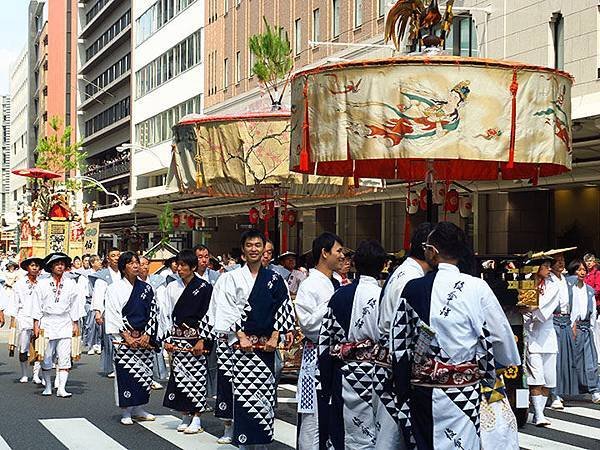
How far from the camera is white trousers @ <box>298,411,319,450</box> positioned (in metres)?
7.99

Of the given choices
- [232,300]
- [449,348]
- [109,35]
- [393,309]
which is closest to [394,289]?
[393,309]

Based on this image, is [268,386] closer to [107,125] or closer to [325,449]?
[325,449]

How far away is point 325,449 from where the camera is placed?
7805mm

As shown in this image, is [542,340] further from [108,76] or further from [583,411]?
[108,76]

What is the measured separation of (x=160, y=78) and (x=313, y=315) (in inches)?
1941

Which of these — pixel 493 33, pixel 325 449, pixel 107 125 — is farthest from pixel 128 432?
pixel 107 125

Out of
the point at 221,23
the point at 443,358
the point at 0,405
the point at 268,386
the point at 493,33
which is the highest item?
the point at 221,23

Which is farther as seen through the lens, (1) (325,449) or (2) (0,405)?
(2) (0,405)

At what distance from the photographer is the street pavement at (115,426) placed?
10336 mm

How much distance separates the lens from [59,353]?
1383cm

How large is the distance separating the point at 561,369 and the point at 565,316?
27.2 inches

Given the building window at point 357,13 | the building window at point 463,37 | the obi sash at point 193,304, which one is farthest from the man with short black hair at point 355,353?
the building window at point 357,13

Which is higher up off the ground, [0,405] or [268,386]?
[268,386]

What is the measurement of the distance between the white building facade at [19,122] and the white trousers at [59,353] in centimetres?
10301
